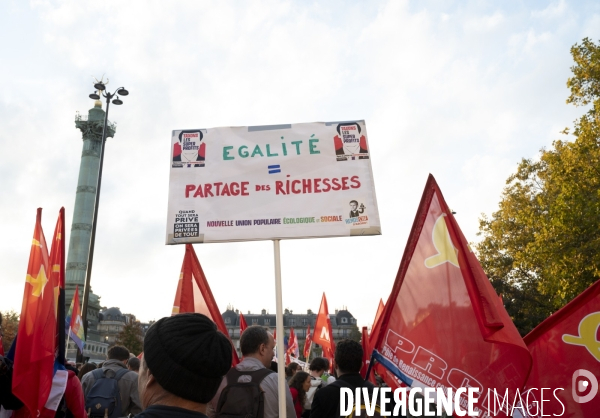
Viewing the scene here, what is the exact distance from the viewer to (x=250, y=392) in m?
→ 3.66

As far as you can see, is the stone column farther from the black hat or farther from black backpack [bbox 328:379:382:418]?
the black hat

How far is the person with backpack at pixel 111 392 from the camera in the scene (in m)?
6.00

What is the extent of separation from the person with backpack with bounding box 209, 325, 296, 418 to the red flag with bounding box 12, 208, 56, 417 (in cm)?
120

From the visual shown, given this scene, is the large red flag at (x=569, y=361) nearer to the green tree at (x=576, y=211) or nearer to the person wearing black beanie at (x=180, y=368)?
the person wearing black beanie at (x=180, y=368)

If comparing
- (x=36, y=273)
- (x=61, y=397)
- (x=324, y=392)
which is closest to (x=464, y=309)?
(x=324, y=392)

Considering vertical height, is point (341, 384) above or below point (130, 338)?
below

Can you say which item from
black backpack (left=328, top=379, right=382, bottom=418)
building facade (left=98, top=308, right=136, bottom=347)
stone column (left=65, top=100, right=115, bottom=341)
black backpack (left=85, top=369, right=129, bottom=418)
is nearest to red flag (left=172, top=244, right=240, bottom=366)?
black backpack (left=85, top=369, right=129, bottom=418)

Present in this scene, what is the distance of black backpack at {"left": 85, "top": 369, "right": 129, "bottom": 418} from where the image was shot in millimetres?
5984

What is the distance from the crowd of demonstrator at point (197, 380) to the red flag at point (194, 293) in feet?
3.88

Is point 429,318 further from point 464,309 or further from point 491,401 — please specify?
point 491,401

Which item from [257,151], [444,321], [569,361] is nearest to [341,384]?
[444,321]

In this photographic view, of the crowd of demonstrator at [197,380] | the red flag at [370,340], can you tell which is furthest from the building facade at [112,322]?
the crowd of demonstrator at [197,380]

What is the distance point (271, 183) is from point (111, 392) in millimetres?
3437

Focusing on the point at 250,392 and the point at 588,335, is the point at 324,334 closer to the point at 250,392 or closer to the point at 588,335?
the point at 588,335
